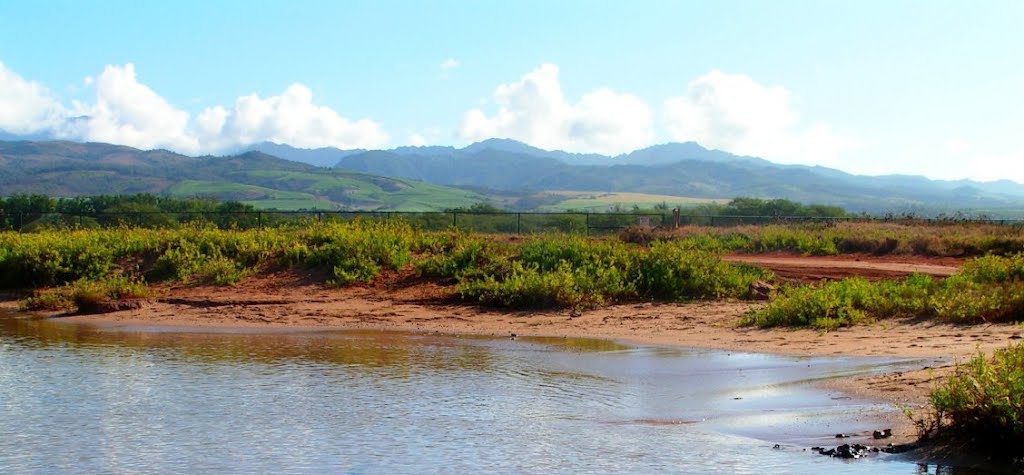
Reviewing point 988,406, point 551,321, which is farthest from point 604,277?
point 988,406

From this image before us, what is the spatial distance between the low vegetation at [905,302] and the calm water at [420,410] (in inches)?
86.0

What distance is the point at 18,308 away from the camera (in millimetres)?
19406

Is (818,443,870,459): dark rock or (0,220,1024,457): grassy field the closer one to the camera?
(818,443,870,459): dark rock

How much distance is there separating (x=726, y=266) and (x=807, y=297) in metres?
4.08

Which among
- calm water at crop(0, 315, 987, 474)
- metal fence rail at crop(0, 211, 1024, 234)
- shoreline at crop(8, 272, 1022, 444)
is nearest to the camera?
calm water at crop(0, 315, 987, 474)

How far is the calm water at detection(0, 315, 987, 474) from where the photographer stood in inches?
310

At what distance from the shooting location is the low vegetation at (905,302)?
522 inches

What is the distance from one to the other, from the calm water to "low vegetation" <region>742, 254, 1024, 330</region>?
218cm

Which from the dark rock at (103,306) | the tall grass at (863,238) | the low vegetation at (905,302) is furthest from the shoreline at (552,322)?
the tall grass at (863,238)

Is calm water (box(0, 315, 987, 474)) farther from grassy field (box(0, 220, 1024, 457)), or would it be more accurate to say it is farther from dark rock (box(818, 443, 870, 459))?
grassy field (box(0, 220, 1024, 457))

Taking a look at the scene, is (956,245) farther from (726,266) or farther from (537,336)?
(537,336)

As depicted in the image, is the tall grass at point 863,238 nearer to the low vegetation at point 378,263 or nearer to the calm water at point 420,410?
the low vegetation at point 378,263

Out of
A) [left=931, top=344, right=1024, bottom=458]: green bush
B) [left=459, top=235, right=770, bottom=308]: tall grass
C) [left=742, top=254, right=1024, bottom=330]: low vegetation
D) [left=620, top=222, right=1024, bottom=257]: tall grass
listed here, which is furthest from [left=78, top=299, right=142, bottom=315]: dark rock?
Result: [left=931, top=344, right=1024, bottom=458]: green bush

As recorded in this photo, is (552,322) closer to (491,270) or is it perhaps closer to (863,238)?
(491,270)
